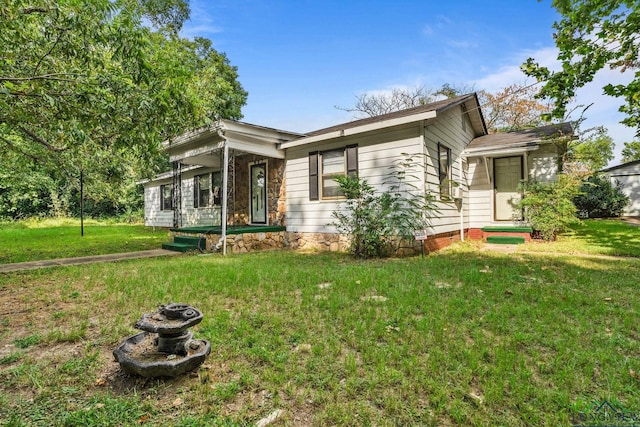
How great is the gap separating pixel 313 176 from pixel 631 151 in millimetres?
41571

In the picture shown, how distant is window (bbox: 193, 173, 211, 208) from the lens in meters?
12.1

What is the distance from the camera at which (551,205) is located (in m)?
8.09

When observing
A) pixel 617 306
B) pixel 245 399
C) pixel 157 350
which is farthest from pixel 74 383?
pixel 617 306

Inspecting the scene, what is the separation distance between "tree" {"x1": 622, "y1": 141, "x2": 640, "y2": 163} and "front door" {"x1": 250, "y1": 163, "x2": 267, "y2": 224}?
37.1 meters

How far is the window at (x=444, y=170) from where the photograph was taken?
7664 millimetres

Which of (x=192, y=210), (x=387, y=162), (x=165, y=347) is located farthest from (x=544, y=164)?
(x=192, y=210)

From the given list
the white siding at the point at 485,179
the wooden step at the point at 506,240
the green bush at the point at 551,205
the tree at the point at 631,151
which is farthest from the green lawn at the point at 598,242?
the tree at the point at 631,151

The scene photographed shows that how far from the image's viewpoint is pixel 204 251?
8.31 metres

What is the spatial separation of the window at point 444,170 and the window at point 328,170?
7.04 ft

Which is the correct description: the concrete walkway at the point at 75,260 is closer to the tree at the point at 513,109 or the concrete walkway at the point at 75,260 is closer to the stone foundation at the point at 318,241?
the stone foundation at the point at 318,241

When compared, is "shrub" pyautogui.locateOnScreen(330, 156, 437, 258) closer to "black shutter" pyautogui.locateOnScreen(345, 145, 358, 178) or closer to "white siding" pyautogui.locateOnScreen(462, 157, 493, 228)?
"black shutter" pyautogui.locateOnScreen(345, 145, 358, 178)

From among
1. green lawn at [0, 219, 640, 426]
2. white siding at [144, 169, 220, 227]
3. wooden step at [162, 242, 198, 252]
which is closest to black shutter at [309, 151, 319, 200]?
wooden step at [162, 242, 198, 252]

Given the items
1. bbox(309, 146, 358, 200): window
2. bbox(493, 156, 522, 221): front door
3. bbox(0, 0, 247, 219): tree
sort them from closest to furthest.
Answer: bbox(0, 0, 247, 219): tree → bbox(309, 146, 358, 200): window → bbox(493, 156, 522, 221): front door

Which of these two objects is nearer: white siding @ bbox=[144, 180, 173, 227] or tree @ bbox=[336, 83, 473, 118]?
white siding @ bbox=[144, 180, 173, 227]
